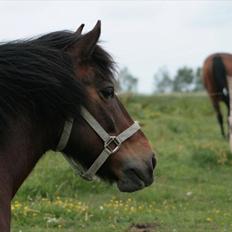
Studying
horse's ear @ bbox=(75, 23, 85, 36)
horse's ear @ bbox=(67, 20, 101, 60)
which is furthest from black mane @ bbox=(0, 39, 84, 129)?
horse's ear @ bbox=(75, 23, 85, 36)

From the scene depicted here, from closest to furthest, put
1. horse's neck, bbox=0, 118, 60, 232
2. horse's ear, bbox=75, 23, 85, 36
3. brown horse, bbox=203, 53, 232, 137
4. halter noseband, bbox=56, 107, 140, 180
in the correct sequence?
horse's neck, bbox=0, 118, 60, 232 < halter noseband, bbox=56, 107, 140, 180 < horse's ear, bbox=75, 23, 85, 36 < brown horse, bbox=203, 53, 232, 137

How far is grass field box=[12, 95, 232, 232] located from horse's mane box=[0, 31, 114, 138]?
2.42 metres

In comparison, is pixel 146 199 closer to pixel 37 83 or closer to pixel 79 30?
pixel 79 30

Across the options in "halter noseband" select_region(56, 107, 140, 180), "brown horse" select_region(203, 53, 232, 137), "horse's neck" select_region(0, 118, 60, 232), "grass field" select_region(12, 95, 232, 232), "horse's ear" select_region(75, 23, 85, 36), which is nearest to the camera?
"horse's neck" select_region(0, 118, 60, 232)

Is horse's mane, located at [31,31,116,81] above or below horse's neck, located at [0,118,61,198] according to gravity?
above

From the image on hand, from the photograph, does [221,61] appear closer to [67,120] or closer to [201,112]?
[201,112]

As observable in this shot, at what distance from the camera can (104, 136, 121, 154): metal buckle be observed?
339 centimetres

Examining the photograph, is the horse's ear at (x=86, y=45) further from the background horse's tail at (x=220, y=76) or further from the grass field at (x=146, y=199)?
the background horse's tail at (x=220, y=76)

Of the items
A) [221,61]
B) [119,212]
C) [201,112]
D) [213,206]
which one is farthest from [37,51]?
[201,112]

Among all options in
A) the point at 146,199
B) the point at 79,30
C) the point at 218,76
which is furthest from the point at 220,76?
the point at 79,30

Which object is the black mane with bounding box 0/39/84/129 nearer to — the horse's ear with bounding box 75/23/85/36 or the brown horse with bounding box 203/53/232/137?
the horse's ear with bounding box 75/23/85/36

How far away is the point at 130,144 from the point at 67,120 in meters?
0.38

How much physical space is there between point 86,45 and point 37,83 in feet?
1.17

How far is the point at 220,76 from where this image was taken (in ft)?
49.2
